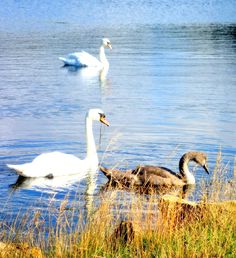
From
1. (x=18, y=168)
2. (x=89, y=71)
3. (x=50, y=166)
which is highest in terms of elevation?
(x=18, y=168)

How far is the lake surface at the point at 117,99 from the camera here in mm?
13469

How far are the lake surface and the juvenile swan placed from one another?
1.05 feet

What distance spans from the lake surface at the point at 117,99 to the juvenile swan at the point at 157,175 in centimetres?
32

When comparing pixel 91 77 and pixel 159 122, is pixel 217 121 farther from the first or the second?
pixel 91 77

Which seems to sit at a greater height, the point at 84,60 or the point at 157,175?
the point at 157,175

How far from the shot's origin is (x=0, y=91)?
873 inches

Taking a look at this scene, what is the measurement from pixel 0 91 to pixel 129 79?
4664 mm

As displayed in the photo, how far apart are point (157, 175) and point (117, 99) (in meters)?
8.78

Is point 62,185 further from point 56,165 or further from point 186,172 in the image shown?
point 186,172

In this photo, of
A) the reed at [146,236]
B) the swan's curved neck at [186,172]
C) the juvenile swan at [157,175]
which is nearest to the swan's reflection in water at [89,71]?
the swan's curved neck at [186,172]

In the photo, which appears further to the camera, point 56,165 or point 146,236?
point 56,165

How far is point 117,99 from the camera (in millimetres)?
20750

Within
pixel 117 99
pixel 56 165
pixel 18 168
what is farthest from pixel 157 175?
pixel 117 99

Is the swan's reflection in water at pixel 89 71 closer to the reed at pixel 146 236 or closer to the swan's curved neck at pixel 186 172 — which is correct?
the swan's curved neck at pixel 186 172
